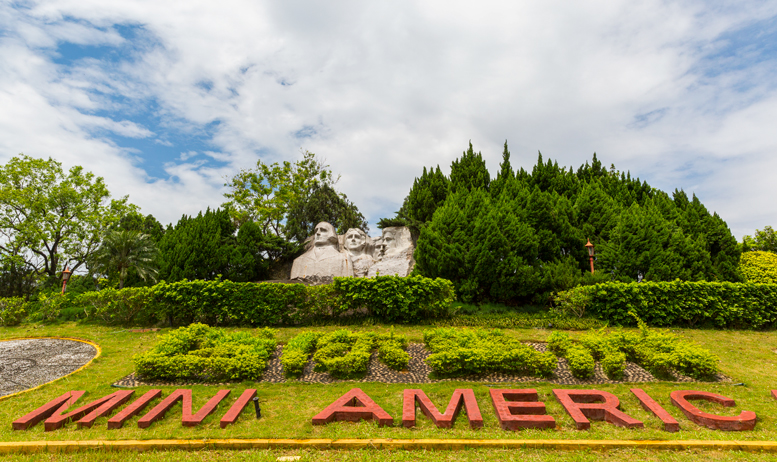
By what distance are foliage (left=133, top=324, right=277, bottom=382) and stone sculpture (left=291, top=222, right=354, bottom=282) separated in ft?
29.7

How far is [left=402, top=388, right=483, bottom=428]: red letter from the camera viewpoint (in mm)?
5363

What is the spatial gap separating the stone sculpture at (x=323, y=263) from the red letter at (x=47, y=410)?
11139mm

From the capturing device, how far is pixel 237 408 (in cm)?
573

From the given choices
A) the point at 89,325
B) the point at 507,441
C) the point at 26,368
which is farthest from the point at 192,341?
the point at 507,441

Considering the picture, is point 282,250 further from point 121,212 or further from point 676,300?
point 676,300

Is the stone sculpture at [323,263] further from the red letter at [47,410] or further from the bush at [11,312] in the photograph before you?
the red letter at [47,410]

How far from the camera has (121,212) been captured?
25891 mm

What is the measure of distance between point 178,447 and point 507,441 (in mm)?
4074

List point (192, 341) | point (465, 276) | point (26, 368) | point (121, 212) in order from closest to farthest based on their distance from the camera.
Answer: point (26, 368) < point (192, 341) < point (465, 276) < point (121, 212)

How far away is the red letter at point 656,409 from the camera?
17.2 feet

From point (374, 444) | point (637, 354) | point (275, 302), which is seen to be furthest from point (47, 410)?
point (637, 354)

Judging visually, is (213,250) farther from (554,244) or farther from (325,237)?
(554,244)

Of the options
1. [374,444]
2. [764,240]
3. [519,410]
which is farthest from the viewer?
[764,240]

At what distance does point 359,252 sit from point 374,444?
46.8ft
